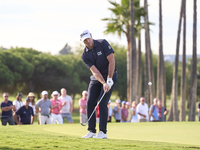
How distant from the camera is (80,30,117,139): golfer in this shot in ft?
27.0

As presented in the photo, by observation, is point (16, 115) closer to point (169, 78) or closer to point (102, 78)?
point (102, 78)

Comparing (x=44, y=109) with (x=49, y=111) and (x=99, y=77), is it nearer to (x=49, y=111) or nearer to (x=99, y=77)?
(x=49, y=111)


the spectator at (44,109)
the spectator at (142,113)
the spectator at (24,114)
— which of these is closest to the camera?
the spectator at (24,114)

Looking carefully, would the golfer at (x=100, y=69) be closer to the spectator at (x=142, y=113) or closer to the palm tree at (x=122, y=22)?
the spectator at (x=142, y=113)

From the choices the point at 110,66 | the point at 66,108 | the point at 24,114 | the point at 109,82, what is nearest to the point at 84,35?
the point at 110,66

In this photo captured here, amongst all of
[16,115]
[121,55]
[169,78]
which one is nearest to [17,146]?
[16,115]

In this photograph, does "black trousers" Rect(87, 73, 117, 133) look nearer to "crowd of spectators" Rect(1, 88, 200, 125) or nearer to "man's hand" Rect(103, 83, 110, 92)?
"man's hand" Rect(103, 83, 110, 92)

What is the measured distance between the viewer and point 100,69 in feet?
28.0

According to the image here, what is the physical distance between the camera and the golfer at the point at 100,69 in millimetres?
8242

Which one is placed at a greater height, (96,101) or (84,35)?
(84,35)

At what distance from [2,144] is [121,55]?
71983 mm

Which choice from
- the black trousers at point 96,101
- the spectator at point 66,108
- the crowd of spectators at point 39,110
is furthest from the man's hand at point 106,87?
the spectator at point 66,108

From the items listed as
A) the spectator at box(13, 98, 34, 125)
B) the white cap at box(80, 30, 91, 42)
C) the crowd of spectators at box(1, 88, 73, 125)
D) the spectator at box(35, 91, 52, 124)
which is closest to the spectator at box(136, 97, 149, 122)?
the crowd of spectators at box(1, 88, 73, 125)

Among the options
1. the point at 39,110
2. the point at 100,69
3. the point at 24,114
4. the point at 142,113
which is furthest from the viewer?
the point at 142,113
